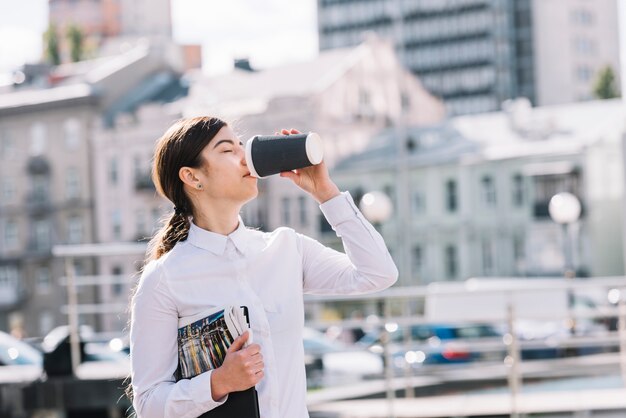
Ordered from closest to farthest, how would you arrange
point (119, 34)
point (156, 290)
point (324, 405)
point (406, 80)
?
point (156, 290) → point (324, 405) → point (406, 80) → point (119, 34)

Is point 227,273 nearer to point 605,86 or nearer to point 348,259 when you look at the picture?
point 348,259

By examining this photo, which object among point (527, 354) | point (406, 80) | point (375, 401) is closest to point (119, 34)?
point (406, 80)

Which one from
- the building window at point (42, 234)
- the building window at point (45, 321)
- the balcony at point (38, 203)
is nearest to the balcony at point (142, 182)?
the balcony at point (38, 203)

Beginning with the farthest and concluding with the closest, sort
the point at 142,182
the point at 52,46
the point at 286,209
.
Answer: the point at 52,46
the point at 142,182
the point at 286,209

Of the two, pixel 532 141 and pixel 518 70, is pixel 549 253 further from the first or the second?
pixel 518 70

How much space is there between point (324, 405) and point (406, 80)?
173 ft

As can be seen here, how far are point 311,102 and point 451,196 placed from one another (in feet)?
23.1

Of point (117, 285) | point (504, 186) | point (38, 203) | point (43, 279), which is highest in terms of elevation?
point (38, 203)

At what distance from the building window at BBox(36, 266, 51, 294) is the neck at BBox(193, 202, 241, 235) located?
182 feet

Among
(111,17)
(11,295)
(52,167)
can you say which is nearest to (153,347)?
(52,167)

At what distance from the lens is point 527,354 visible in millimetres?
21438

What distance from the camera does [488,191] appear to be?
51094 mm

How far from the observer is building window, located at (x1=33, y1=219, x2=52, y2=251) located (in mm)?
57719

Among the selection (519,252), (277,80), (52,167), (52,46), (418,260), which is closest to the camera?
(519,252)
